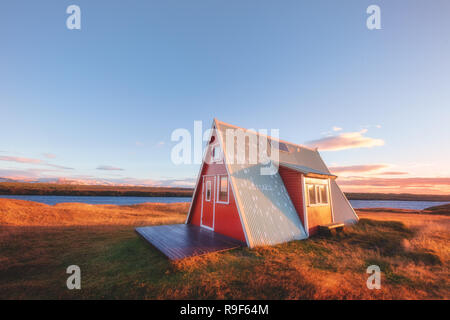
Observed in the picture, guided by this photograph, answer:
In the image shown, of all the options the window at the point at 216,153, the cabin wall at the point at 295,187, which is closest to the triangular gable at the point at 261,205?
the cabin wall at the point at 295,187

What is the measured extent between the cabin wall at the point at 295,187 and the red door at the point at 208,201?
176 inches

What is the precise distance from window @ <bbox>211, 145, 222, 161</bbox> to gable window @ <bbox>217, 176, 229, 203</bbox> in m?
1.19

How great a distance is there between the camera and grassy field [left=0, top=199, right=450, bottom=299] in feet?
15.0

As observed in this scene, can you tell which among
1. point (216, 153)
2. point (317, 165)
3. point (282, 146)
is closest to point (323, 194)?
point (317, 165)

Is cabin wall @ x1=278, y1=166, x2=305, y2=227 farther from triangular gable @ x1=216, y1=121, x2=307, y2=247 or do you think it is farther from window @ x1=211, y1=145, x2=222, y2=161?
window @ x1=211, y1=145, x2=222, y2=161

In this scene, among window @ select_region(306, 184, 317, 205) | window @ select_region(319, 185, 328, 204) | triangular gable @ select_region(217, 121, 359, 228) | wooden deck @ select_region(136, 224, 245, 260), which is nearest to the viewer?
wooden deck @ select_region(136, 224, 245, 260)

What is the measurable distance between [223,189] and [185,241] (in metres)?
3.25

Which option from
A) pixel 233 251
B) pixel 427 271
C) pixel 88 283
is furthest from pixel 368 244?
pixel 88 283

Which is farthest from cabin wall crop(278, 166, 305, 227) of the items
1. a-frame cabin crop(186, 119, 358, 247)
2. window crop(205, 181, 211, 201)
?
window crop(205, 181, 211, 201)

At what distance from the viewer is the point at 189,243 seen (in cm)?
811

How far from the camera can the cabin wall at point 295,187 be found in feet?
33.3

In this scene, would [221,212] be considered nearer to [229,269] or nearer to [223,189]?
[223,189]

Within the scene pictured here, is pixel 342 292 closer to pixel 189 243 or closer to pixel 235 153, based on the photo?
pixel 189 243
